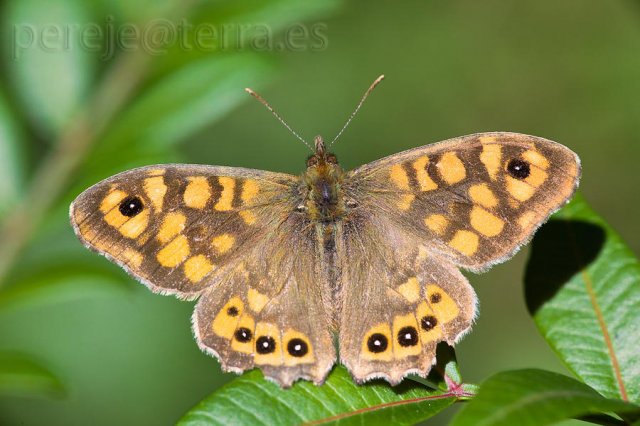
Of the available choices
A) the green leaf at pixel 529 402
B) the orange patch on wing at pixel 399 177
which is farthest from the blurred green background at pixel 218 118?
the green leaf at pixel 529 402

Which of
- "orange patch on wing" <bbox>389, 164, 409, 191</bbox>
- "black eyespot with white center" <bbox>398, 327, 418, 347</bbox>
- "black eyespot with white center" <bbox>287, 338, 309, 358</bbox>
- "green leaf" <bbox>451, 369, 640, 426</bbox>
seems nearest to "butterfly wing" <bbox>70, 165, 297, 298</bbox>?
"black eyespot with white center" <bbox>287, 338, 309, 358</bbox>

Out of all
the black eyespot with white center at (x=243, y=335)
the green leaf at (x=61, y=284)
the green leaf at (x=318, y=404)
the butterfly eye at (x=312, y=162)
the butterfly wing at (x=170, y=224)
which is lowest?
the green leaf at (x=318, y=404)

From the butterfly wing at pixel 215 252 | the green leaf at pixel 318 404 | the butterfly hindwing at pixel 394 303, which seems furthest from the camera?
the butterfly wing at pixel 215 252

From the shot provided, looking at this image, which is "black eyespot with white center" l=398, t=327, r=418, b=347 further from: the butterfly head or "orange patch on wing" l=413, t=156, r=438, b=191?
the butterfly head

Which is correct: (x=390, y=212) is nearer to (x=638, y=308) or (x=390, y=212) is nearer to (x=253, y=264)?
(x=253, y=264)

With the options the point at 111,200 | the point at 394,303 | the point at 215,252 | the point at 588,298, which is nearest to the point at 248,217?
the point at 215,252

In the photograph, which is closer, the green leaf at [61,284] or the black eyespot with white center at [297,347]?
the black eyespot with white center at [297,347]

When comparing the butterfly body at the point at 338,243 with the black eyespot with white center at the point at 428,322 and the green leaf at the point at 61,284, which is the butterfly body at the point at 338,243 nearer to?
the black eyespot with white center at the point at 428,322
